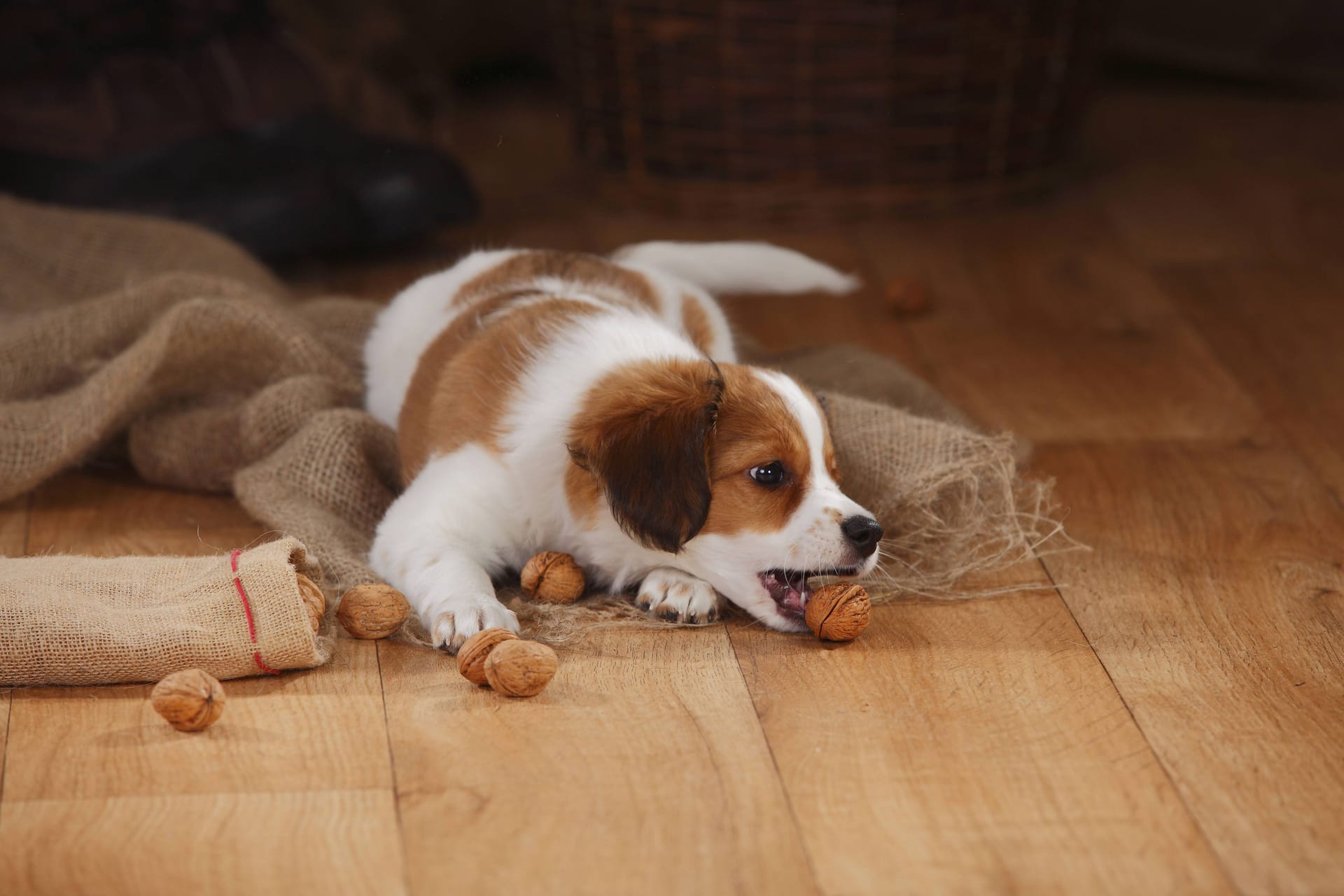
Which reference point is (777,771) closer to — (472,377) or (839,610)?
(839,610)

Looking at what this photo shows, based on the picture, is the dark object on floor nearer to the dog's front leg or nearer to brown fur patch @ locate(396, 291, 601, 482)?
brown fur patch @ locate(396, 291, 601, 482)

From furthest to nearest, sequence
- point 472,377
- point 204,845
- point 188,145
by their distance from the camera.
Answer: point 188,145 < point 472,377 < point 204,845

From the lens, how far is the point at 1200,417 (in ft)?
9.00

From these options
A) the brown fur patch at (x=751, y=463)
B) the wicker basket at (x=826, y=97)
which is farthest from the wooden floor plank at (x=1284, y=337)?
the brown fur patch at (x=751, y=463)

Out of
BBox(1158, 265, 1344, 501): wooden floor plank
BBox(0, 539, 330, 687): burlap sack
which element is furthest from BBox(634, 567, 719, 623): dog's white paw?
BBox(1158, 265, 1344, 501): wooden floor plank

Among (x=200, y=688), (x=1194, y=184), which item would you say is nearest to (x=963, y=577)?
(x=200, y=688)

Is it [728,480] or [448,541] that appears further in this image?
[448,541]

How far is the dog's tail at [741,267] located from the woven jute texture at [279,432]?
0.18 meters

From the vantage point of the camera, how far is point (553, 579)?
1988mm

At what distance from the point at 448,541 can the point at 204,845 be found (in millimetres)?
617

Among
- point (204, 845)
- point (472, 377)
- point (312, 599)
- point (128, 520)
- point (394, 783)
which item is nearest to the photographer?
point (204, 845)

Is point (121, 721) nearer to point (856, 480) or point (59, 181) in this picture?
point (856, 480)

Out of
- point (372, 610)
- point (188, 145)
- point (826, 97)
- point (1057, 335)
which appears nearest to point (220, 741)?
point (372, 610)

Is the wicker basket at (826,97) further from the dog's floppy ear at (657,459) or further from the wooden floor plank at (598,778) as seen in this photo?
the wooden floor plank at (598,778)
